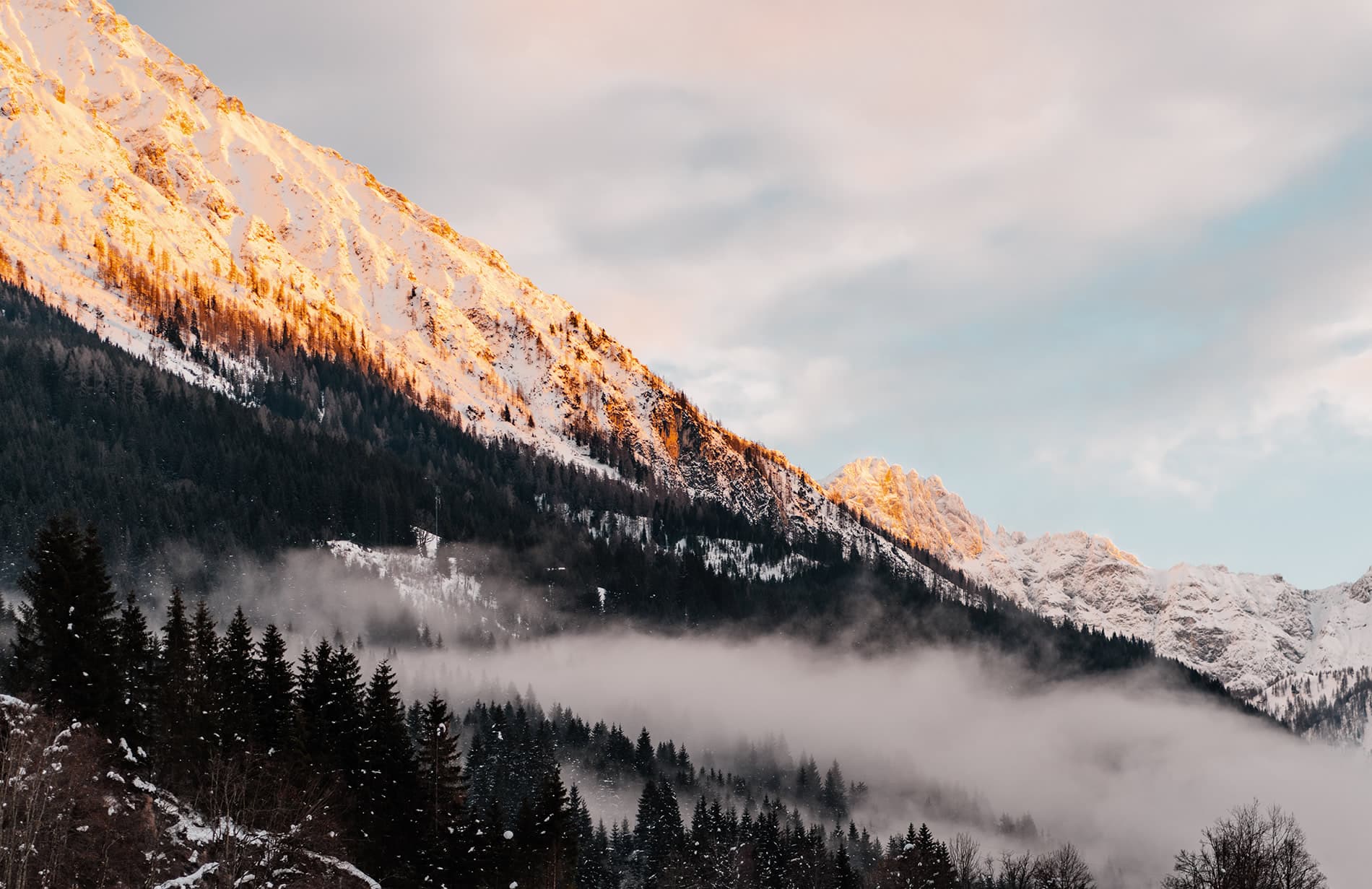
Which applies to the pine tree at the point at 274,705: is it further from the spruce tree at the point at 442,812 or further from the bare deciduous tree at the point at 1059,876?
the bare deciduous tree at the point at 1059,876

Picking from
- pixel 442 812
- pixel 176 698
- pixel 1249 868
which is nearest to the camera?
pixel 176 698

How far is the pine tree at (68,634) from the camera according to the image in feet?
224

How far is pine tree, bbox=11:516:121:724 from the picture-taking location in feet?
224

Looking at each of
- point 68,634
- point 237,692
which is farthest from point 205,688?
point 68,634

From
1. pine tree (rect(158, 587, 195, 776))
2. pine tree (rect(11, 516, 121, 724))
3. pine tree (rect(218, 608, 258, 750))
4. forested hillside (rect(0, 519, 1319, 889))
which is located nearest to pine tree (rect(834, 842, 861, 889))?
forested hillside (rect(0, 519, 1319, 889))

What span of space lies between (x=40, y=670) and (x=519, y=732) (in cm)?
10381

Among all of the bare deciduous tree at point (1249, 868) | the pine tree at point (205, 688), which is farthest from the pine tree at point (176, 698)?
the bare deciduous tree at point (1249, 868)

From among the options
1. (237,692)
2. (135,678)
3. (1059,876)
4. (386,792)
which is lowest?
(1059,876)

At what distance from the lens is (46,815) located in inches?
2074

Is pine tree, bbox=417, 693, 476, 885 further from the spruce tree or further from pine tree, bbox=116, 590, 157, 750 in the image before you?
pine tree, bbox=116, 590, 157, 750

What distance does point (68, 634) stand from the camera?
2734 inches

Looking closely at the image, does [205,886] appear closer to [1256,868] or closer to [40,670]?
[40,670]

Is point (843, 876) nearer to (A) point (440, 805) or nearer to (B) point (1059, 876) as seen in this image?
(B) point (1059, 876)

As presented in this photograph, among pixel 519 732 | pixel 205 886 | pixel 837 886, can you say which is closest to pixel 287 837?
pixel 205 886
